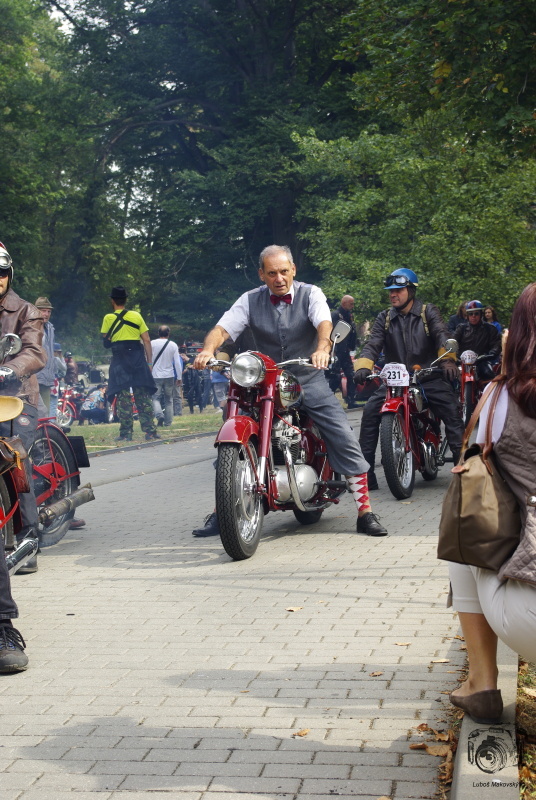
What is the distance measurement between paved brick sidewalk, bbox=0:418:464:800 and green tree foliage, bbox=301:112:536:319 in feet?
50.0

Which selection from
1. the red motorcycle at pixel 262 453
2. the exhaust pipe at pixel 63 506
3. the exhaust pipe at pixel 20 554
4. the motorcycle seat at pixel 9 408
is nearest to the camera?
the motorcycle seat at pixel 9 408

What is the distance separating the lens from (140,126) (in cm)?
3991

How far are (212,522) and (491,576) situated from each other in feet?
16.8

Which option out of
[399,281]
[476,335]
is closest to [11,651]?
[399,281]

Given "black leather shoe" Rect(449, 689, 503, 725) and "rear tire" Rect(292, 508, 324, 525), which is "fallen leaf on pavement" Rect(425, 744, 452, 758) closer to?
"black leather shoe" Rect(449, 689, 503, 725)

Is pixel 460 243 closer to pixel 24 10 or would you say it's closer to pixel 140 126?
pixel 140 126

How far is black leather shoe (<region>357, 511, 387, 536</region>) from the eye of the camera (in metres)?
8.05

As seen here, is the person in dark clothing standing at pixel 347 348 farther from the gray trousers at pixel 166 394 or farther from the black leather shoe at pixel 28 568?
the black leather shoe at pixel 28 568

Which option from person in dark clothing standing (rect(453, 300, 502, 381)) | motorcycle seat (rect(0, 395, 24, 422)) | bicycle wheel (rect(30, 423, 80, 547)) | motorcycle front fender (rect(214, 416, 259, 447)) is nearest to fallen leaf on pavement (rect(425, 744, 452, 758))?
motorcycle seat (rect(0, 395, 24, 422))

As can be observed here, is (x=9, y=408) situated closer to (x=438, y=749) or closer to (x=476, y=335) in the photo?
(x=438, y=749)

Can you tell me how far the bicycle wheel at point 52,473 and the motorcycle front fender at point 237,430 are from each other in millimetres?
1341

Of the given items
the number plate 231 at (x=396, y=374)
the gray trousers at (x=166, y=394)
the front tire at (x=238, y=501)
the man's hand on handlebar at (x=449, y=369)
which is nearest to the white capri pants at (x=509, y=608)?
the front tire at (x=238, y=501)

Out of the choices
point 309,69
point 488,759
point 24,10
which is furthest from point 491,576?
point 24,10

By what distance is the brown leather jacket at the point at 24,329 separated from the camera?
666cm
